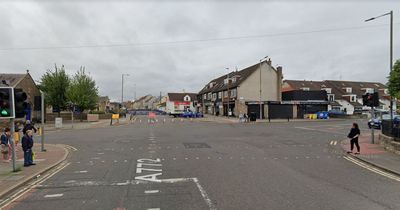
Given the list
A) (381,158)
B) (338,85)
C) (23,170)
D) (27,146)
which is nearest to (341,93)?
(338,85)

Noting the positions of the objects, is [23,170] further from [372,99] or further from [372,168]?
[372,99]

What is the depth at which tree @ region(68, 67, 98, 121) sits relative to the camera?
152 ft

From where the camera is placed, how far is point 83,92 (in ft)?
157

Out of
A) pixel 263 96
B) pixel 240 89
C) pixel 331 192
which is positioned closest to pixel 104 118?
pixel 240 89

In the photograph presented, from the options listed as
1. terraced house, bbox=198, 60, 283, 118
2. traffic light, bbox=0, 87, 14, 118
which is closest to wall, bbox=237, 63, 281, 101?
terraced house, bbox=198, 60, 283, 118

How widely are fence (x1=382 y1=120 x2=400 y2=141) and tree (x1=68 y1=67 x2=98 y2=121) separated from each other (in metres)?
39.9

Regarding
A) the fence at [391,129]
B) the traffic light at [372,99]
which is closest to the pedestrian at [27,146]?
the fence at [391,129]

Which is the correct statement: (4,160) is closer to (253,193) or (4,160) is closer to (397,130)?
(253,193)

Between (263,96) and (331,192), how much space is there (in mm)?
52864

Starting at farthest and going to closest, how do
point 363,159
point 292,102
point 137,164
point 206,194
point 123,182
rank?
1. point 292,102
2. point 363,159
3. point 137,164
4. point 123,182
5. point 206,194

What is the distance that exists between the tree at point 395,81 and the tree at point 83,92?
4017 centimetres

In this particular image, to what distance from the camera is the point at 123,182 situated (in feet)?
29.4

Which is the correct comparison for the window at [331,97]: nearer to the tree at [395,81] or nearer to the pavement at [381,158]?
the tree at [395,81]

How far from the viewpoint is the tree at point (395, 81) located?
1628 cm
